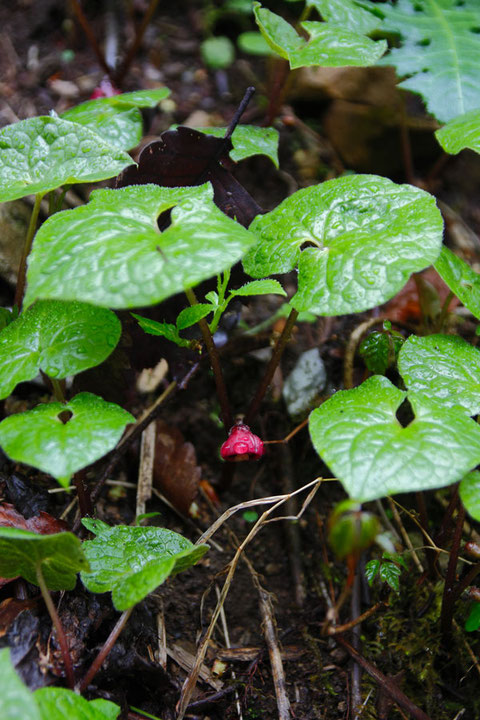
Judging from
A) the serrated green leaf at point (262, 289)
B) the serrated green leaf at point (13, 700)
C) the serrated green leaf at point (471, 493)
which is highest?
the serrated green leaf at point (262, 289)

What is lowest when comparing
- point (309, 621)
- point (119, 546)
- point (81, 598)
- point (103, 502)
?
point (309, 621)

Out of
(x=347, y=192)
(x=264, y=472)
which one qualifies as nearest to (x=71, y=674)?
(x=264, y=472)

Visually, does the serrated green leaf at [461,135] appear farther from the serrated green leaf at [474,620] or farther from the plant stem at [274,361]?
the serrated green leaf at [474,620]

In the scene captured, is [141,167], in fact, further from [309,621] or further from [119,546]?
[309,621]

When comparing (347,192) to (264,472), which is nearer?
(347,192)

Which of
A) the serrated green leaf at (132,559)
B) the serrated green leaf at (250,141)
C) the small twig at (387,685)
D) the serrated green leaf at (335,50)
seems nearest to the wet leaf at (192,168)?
the serrated green leaf at (250,141)

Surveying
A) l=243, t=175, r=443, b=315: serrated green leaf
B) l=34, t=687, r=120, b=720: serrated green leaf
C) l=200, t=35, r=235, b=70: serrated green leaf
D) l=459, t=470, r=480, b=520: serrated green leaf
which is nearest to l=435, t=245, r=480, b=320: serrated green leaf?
l=243, t=175, r=443, b=315: serrated green leaf
